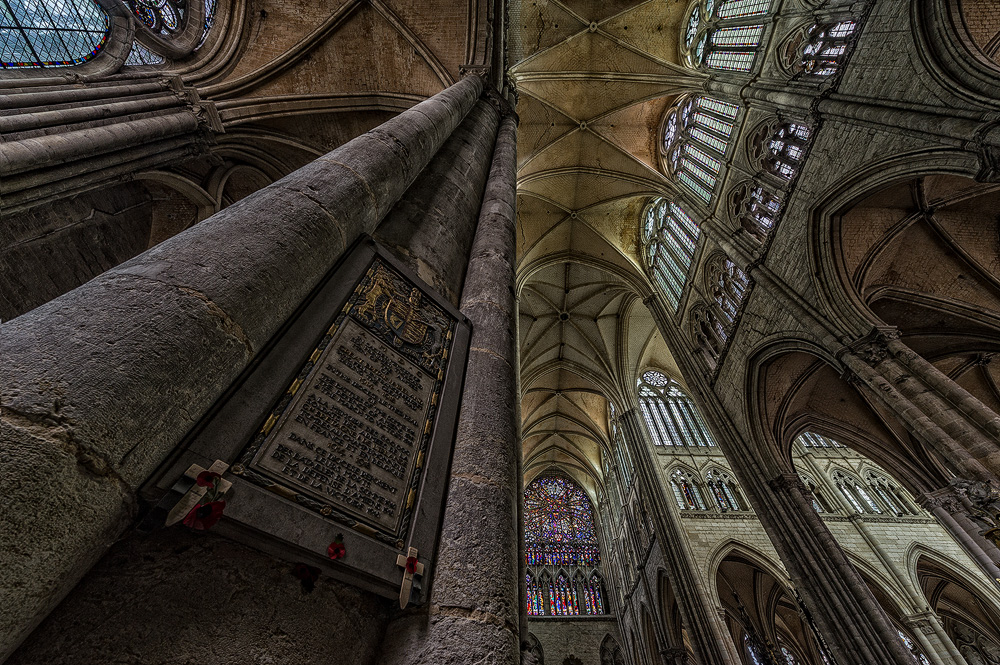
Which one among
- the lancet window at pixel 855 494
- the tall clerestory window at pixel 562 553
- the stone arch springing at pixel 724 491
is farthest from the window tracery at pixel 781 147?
the tall clerestory window at pixel 562 553

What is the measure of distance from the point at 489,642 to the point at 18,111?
6.68 metres

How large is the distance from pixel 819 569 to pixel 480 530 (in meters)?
8.02

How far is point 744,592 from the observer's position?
1307 centimetres

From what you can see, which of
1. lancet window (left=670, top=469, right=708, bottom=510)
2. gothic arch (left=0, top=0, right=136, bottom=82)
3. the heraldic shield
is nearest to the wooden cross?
the heraldic shield

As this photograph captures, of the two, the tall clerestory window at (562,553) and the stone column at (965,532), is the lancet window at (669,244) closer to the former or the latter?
the stone column at (965,532)

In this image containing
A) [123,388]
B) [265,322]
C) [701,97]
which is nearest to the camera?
[123,388]

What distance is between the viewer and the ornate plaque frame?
121cm

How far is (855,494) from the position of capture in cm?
1330

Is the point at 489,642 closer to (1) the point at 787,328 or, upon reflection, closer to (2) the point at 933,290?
(1) the point at 787,328

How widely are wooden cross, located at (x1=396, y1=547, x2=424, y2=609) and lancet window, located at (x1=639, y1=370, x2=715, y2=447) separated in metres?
15.1

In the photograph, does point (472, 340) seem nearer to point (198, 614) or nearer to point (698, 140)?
point (198, 614)

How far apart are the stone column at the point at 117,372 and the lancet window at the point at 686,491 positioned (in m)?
14.1

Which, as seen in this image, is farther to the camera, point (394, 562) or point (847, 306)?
point (847, 306)

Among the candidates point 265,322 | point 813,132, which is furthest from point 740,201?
point 265,322
